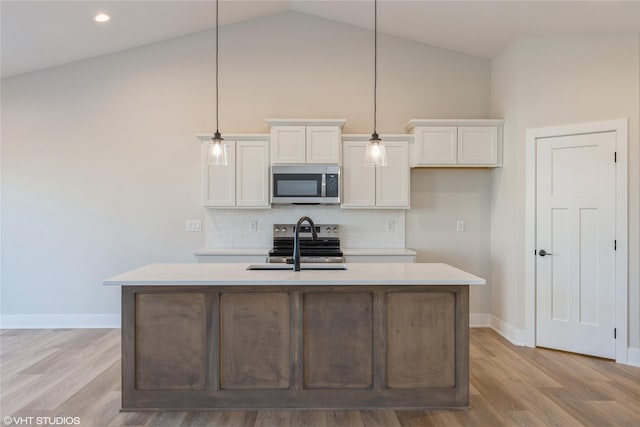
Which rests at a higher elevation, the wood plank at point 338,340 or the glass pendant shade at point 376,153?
the glass pendant shade at point 376,153

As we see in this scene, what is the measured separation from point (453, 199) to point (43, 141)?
4711mm

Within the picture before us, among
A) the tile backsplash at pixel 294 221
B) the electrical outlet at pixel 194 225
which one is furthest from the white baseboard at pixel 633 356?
the electrical outlet at pixel 194 225

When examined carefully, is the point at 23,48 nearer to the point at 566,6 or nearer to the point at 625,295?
the point at 566,6

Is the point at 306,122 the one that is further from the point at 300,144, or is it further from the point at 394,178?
the point at 394,178

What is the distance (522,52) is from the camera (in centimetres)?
398

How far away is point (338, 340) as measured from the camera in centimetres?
261

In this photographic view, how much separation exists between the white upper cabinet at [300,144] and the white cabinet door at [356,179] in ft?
0.52

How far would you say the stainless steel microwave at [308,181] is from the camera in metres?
4.28

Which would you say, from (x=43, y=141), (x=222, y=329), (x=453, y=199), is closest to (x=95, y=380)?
(x=222, y=329)

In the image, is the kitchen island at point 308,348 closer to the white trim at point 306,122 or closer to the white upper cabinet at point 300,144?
the white upper cabinet at point 300,144

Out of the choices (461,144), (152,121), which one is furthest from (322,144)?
(152,121)

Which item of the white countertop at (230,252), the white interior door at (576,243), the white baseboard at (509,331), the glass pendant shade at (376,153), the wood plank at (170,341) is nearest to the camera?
the wood plank at (170,341)

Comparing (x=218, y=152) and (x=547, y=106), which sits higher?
(x=547, y=106)

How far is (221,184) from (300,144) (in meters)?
0.95
